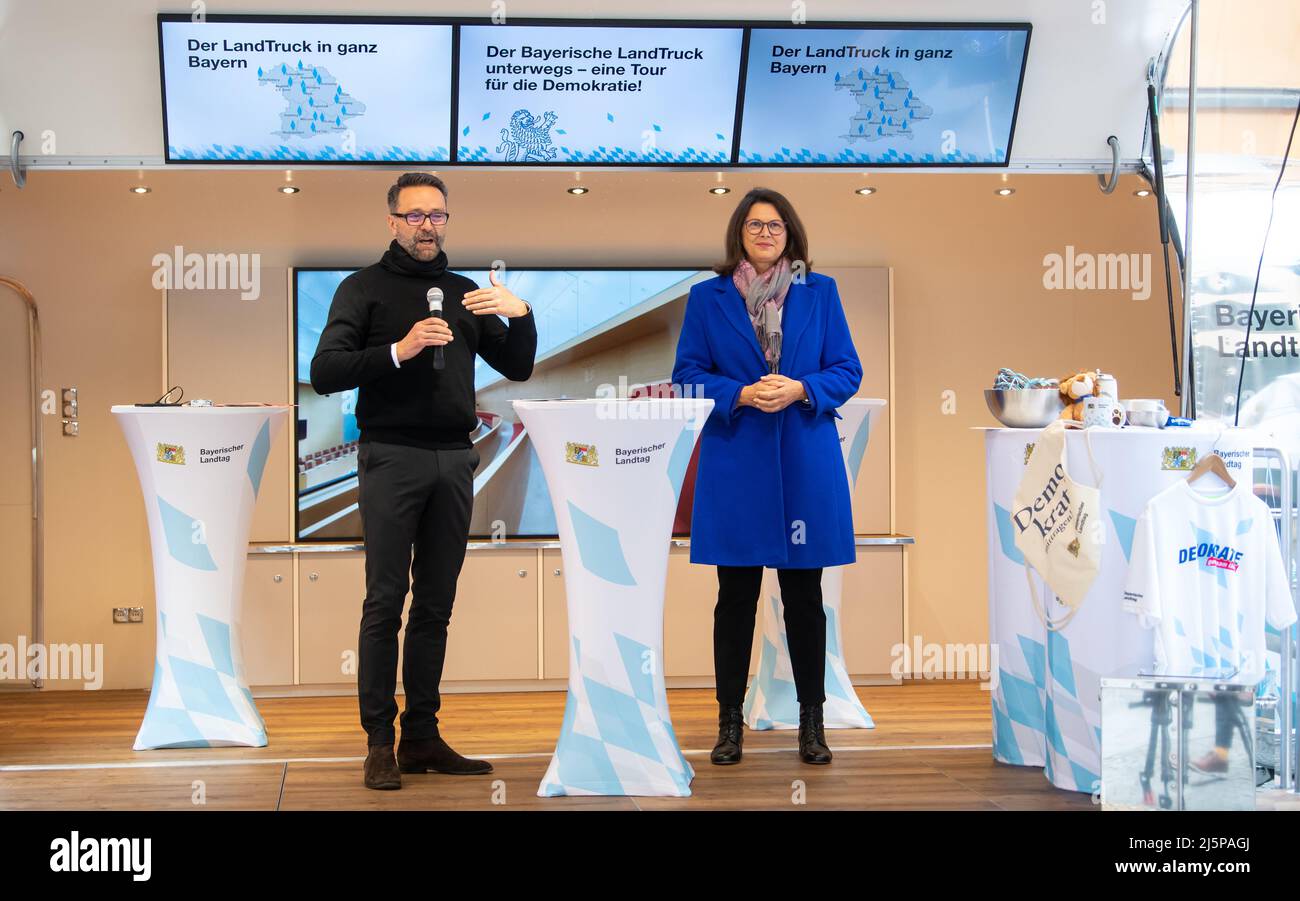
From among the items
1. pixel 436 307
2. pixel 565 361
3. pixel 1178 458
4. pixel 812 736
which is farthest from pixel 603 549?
pixel 565 361

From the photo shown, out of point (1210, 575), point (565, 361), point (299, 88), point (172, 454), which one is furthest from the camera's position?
point (565, 361)

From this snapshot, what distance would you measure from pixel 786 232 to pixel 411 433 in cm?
122

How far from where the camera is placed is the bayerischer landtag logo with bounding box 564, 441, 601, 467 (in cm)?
312

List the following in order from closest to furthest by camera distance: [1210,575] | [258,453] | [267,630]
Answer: [1210,575], [258,453], [267,630]

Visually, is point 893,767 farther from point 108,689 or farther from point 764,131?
point 108,689

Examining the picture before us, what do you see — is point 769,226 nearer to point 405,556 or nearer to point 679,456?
point 679,456

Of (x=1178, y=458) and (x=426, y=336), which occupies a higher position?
(x=426, y=336)

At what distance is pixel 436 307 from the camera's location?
3279mm

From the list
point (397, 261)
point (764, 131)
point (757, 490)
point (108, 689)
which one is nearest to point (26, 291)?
point (108, 689)

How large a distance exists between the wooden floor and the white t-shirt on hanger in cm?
50

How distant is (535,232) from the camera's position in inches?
225

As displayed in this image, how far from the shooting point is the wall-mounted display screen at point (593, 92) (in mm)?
4551

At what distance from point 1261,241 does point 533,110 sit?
2477mm

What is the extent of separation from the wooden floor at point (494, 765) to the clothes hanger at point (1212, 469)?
852mm
